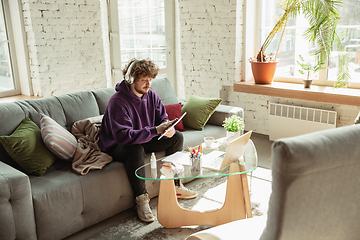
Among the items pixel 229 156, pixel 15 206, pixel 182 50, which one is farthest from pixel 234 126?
pixel 182 50

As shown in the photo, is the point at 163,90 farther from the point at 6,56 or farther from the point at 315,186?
the point at 315,186

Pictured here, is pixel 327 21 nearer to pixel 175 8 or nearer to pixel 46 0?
pixel 175 8

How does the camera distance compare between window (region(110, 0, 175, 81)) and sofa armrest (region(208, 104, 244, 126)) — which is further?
window (region(110, 0, 175, 81))

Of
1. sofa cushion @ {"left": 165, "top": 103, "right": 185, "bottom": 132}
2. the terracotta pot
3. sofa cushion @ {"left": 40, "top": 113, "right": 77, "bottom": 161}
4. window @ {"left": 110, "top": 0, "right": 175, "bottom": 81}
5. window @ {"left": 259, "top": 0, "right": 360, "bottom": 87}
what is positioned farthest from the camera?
window @ {"left": 110, "top": 0, "right": 175, "bottom": 81}

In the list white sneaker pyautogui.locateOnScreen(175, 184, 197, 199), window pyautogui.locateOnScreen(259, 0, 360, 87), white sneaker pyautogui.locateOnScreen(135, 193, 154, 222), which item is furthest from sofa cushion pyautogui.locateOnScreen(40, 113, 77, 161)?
window pyautogui.locateOnScreen(259, 0, 360, 87)

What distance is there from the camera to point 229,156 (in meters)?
2.07

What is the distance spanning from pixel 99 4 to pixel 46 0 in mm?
660

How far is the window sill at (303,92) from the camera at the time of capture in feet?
10.5

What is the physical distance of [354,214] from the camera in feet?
3.55

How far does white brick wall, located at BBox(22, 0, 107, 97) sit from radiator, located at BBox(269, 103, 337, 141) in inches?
85.6

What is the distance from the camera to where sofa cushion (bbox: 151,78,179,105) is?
133 inches

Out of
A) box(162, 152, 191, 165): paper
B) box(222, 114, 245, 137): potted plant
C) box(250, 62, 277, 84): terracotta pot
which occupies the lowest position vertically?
box(162, 152, 191, 165): paper

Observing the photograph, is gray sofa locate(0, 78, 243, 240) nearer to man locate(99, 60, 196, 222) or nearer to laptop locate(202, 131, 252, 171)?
man locate(99, 60, 196, 222)

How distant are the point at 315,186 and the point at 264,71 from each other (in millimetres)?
2993
